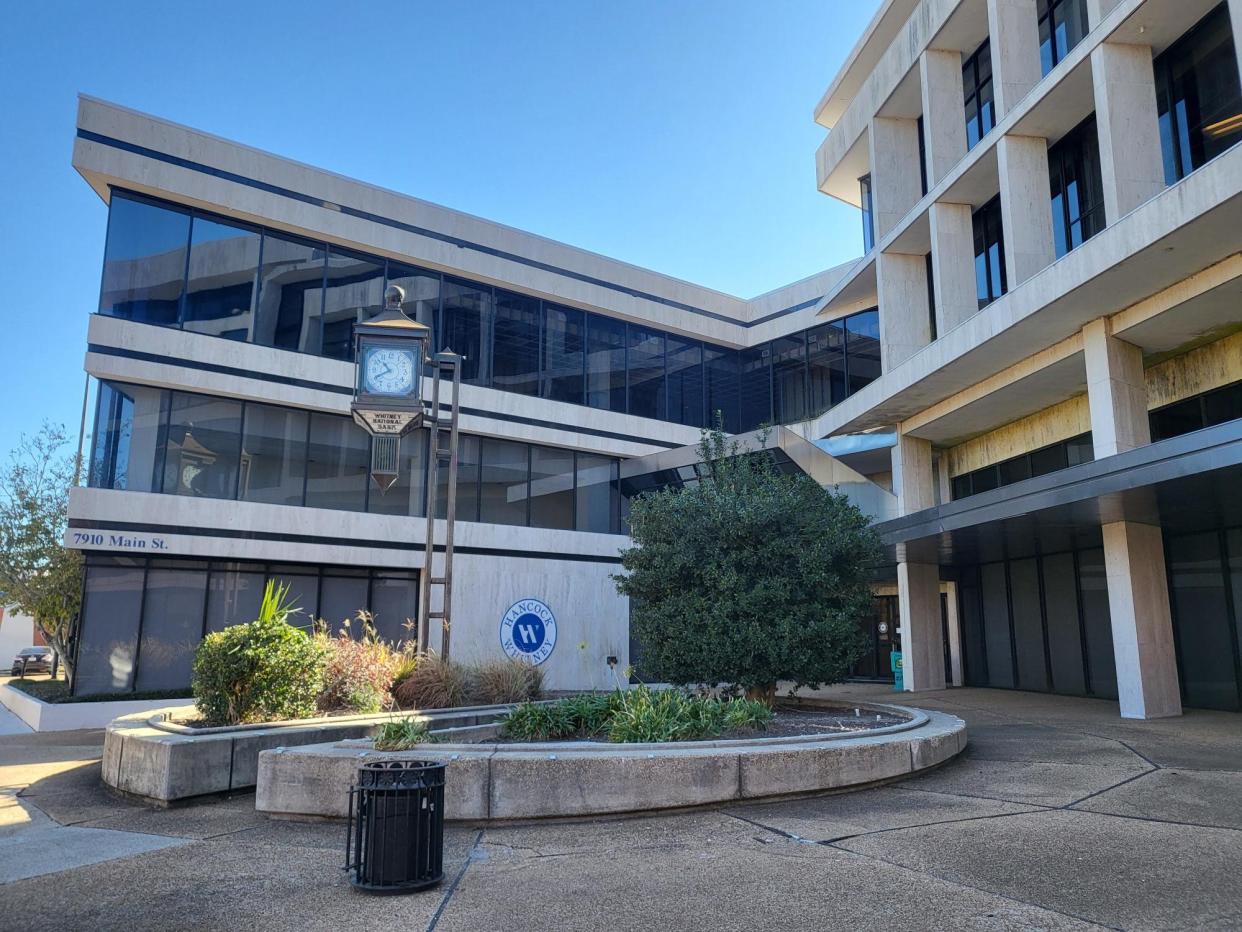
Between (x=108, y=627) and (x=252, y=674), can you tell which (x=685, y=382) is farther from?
(x=252, y=674)

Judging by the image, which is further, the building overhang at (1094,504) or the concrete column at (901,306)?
the concrete column at (901,306)

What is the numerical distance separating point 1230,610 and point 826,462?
25.5 ft

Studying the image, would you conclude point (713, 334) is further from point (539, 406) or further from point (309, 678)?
point (309, 678)

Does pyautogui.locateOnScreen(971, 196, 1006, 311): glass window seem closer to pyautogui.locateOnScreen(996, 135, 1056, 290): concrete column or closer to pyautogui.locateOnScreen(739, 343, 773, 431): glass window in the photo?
pyautogui.locateOnScreen(996, 135, 1056, 290): concrete column

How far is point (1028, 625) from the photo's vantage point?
819 inches

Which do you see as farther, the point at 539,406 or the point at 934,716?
the point at 539,406

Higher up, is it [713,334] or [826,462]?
[713,334]

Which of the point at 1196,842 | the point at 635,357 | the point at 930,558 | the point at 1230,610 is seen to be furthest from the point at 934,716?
the point at 635,357

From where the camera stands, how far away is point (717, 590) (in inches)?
505

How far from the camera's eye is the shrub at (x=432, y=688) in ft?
42.3

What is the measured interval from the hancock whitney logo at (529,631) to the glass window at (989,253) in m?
13.6

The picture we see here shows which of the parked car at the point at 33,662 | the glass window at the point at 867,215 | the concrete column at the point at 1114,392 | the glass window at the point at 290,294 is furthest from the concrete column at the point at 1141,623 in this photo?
the parked car at the point at 33,662

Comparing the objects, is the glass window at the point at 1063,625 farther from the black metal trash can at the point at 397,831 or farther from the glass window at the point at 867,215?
the black metal trash can at the point at 397,831

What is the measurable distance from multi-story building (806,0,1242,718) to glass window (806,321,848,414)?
11.5 ft
